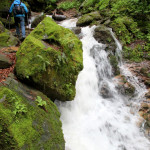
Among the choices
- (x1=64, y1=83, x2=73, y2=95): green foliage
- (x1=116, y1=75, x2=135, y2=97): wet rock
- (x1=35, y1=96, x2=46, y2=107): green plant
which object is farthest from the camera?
(x1=116, y1=75, x2=135, y2=97): wet rock

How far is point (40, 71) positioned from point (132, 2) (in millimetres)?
12408

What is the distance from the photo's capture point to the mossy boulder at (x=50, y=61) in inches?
157

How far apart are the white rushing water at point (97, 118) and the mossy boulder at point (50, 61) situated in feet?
4.26

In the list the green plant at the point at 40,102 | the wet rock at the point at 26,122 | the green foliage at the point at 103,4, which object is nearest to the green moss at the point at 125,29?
the green foliage at the point at 103,4

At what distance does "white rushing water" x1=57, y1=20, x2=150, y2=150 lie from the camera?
16.4ft

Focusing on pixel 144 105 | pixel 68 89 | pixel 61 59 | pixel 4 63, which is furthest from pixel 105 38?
pixel 4 63

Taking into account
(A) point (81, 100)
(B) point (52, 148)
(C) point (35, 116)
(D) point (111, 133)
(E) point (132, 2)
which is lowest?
(D) point (111, 133)

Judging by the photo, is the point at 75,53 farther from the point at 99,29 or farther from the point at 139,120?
the point at 99,29

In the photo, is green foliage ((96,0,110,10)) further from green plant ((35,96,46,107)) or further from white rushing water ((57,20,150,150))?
green plant ((35,96,46,107))

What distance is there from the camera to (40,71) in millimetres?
4000

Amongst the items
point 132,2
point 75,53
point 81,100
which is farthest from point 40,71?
point 132,2

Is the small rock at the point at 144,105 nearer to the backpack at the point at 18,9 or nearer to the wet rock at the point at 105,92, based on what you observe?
the wet rock at the point at 105,92

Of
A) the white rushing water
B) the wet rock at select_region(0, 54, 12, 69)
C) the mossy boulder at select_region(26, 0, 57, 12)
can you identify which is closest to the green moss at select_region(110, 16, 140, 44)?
the white rushing water

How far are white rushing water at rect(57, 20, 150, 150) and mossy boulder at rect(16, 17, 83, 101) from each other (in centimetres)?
130
